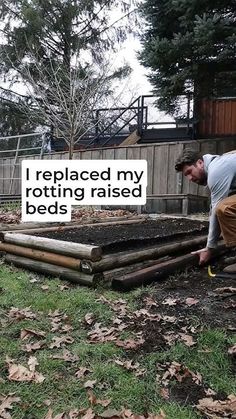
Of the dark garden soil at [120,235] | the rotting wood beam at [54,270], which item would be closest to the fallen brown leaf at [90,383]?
the rotting wood beam at [54,270]

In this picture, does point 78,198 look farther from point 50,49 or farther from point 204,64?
point 50,49

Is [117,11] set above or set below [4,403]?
above

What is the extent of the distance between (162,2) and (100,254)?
20.5 ft

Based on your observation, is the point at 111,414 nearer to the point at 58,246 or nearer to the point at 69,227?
the point at 58,246

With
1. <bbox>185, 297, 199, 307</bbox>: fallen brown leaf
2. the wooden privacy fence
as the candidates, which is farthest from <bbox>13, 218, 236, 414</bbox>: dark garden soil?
the wooden privacy fence

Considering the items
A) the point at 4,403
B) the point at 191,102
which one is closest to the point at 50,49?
the point at 191,102

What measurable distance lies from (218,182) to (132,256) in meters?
1.28

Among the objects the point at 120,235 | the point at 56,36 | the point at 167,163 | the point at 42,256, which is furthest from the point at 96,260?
the point at 56,36

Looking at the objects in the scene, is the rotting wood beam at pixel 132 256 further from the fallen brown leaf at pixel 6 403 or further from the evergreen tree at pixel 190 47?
the evergreen tree at pixel 190 47

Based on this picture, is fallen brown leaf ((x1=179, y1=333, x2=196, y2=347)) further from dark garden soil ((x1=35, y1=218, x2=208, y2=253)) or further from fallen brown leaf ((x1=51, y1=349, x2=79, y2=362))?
dark garden soil ((x1=35, y1=218, x2=208, y2=253))

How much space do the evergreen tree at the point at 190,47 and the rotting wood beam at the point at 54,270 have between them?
4755mm

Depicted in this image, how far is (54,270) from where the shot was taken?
13.2 ft

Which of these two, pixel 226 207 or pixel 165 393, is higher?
pixel 226 207

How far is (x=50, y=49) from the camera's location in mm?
15422
